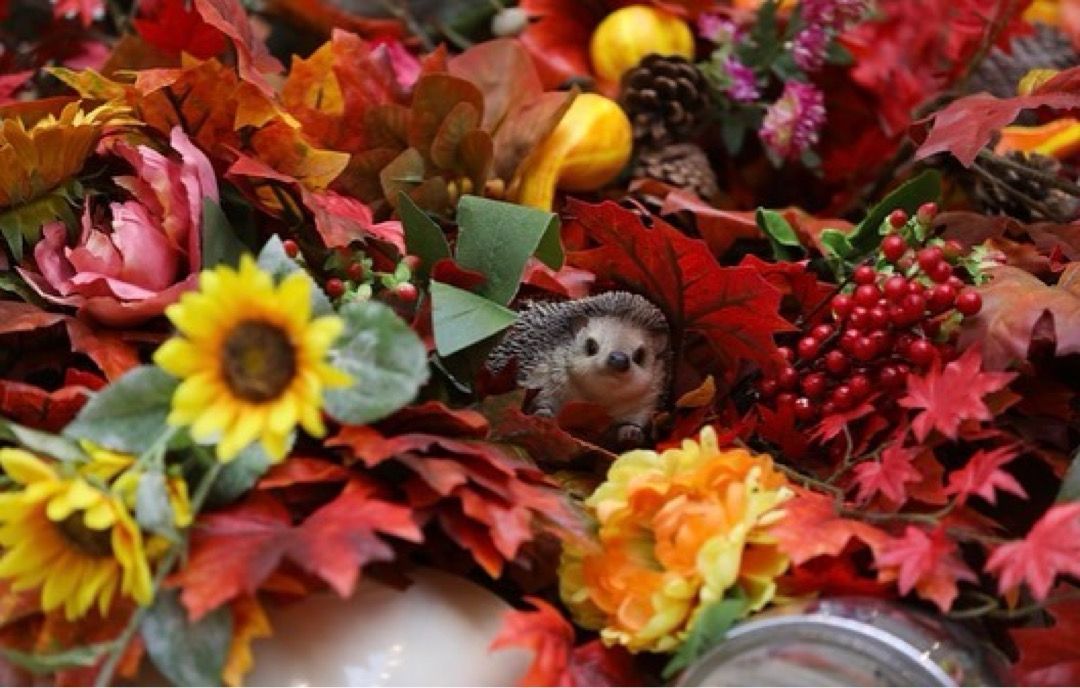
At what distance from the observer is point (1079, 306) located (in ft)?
1.97

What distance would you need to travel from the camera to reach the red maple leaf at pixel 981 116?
26.8 inches

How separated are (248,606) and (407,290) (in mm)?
171

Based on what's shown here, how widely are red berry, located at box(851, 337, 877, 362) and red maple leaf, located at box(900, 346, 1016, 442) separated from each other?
0.13 feet

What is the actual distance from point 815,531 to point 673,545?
6 centimetres

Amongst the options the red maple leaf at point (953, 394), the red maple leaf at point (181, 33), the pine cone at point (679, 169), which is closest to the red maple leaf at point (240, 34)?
the red maple leaf at point (181, 33)

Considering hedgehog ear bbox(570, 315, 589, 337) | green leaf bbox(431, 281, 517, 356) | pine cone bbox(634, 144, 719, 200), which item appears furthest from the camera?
pine cone bbox(634, 144, 719, 200)

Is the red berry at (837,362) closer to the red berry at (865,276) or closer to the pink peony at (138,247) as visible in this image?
the red berry at (865,276)

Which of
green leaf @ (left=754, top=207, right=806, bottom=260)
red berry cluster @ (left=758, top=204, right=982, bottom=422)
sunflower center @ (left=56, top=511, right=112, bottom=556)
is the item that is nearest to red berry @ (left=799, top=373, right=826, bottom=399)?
red berry cluster @ (left=758, top=204, right=982, bottom=422)

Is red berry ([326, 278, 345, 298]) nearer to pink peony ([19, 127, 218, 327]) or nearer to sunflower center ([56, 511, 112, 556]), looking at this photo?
pink peony ([19, 127, 218, 327])

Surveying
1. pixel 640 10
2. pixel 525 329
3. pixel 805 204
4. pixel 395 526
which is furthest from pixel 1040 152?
pixel 395 526

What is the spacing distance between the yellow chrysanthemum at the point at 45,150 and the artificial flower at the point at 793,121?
40cm

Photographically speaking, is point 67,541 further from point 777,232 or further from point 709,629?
point 777,232

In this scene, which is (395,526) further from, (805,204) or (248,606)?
(805,204)

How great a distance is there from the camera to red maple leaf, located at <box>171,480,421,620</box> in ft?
1.61
